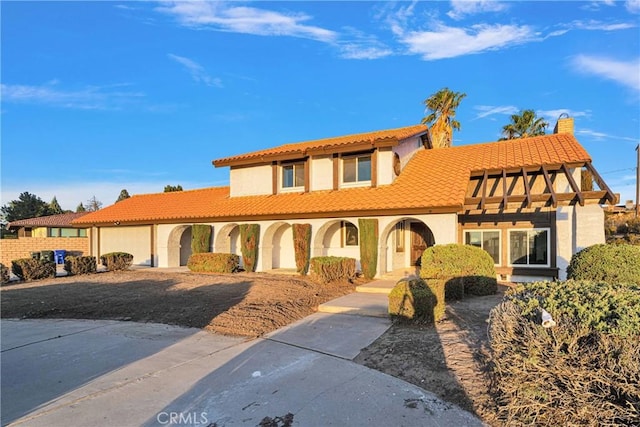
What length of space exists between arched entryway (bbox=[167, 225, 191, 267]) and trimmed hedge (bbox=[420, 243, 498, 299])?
13327 mm

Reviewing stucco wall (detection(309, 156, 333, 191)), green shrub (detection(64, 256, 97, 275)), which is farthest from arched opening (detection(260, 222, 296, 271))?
green shrub (detection(64, 256, 97, 275))

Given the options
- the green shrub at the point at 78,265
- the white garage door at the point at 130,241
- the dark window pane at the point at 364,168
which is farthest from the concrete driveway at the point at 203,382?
the white garage door at the point at 130,241

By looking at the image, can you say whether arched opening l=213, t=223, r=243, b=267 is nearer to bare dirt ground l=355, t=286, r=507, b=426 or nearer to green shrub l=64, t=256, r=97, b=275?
green shrub l=64, t=256, r=97, b=275

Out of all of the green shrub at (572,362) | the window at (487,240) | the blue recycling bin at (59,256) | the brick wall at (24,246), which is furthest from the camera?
the brick wall at (24,246)

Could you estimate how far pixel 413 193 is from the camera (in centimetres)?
1366

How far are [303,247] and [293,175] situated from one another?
4170mm

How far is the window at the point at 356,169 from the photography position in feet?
51.9

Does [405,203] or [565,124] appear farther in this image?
[565,124]

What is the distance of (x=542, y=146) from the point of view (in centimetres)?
1535

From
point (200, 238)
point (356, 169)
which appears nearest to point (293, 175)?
point (356, 169)

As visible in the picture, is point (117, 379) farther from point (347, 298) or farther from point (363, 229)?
point (363, 229)

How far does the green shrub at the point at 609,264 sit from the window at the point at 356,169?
9088 millimetres

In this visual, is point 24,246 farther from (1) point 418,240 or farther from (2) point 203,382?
(2) point 203,382

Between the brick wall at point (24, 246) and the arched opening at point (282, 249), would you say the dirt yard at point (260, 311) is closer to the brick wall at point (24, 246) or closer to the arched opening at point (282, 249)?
the arched opening at point (282, 249)
